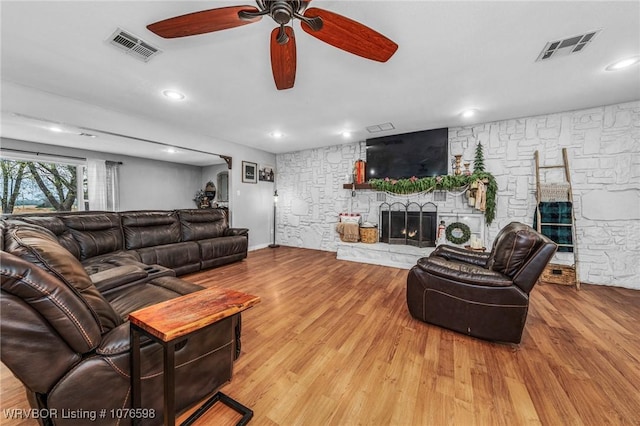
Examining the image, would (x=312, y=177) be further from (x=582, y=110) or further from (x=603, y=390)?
(x=603, y=390)

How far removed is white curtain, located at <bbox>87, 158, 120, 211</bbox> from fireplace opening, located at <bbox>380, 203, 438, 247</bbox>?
5.98 metres

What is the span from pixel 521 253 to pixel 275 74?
7.97ft

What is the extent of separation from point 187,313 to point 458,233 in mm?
4288

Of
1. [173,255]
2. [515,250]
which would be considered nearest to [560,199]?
[515,250]

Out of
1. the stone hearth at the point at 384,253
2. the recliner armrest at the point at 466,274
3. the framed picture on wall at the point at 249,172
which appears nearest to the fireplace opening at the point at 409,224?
the stone hearth at the point at 384,253

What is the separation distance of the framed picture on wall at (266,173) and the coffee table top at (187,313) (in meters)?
4.81

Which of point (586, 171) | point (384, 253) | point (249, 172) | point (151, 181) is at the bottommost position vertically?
point (384, 253)

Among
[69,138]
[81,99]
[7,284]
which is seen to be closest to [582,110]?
[7,284]

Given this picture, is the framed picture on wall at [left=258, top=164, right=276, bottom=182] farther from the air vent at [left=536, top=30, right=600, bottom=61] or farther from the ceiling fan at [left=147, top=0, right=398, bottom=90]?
the air vent at [left=536, top=30, right=600, bottom=61]

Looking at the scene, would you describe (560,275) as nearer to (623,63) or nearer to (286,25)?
(623,63)

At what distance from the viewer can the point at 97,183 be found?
4941 mm

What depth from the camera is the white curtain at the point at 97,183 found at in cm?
485

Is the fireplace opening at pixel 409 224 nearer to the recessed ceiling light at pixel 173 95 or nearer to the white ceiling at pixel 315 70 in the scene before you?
the white ceiling at pixel 315 70

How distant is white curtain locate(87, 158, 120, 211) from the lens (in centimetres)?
486
